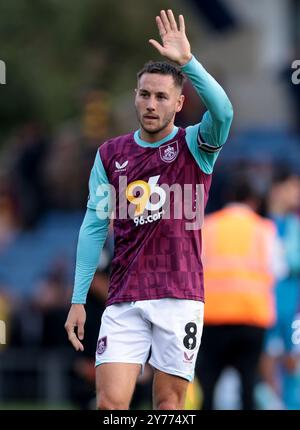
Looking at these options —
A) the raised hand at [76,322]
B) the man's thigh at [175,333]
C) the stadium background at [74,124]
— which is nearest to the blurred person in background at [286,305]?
the stadium background at [74,124]

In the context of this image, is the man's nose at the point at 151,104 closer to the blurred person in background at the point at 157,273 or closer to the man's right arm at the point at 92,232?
the blurred person in background at the point at 157,273

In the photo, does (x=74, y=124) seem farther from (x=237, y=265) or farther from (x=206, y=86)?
(x=206, y=86)

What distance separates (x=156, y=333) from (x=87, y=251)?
0.66 meters

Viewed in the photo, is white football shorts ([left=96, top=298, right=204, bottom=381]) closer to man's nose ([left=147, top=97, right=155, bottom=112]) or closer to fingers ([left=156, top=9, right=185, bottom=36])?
man's nose ([left=147, top=97, right=155, bottom=112])

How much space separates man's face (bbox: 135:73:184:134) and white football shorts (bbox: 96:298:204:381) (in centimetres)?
105

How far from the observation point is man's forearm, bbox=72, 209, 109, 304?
8202mm

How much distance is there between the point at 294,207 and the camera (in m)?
13.9

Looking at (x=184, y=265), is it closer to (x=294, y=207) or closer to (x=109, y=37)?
(x=294, y=207)

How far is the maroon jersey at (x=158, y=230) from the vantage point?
8016 mm

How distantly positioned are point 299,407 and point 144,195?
264 inches

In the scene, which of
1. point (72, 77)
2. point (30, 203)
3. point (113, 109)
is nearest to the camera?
point (30, 203)

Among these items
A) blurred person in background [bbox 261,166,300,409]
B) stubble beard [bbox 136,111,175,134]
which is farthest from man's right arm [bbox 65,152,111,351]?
blurred person in background [bbox 261,166,300,409]

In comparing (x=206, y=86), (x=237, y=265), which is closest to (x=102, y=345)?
(x=206, y=86)
